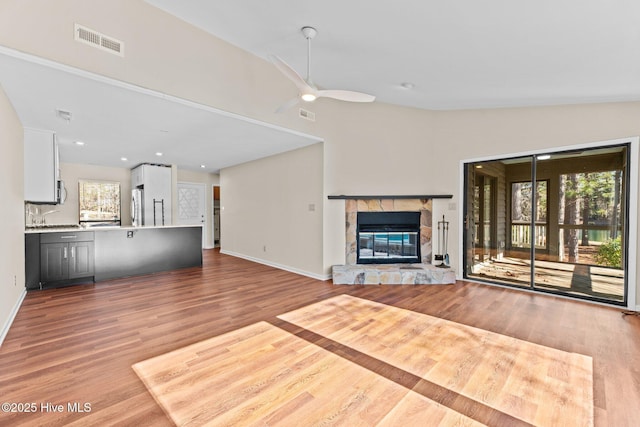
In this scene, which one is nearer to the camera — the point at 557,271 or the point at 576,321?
the point at 576,321

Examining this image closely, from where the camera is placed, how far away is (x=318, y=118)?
4.57 meters

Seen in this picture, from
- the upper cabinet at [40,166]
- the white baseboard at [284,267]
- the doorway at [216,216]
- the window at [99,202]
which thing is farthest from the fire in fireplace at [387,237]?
the window at [99,202]

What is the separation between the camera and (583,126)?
3742 mm

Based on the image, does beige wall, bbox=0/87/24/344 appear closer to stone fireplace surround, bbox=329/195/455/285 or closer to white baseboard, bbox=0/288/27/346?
white baseboard, bbox=0/288/27/346

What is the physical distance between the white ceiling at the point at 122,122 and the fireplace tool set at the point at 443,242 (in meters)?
2.71

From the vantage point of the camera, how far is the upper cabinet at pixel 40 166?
394 cm

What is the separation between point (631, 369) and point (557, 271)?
99.6 inches

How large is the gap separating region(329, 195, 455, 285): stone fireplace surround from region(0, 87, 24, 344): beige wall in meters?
3.80

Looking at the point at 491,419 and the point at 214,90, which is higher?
the point at 214,90

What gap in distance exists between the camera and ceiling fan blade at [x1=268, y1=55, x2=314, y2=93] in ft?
8.14

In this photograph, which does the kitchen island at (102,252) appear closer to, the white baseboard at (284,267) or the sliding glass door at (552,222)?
the white baseboard at (284,267)

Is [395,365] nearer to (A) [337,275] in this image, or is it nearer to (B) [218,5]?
(A) [337,275]

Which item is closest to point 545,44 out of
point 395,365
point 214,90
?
point 395,365

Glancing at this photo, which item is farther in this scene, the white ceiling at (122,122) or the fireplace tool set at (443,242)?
the fireplace tool set at (443,242)
